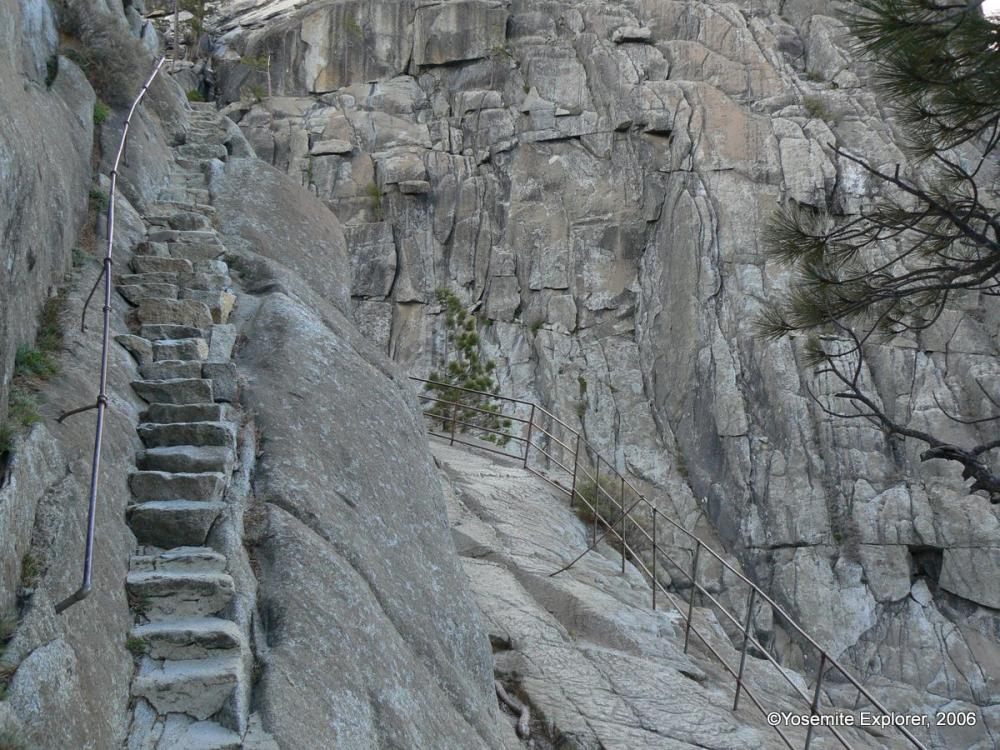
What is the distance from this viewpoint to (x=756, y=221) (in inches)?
979

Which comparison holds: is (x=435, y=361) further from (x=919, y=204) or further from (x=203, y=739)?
(x=203, y=739)

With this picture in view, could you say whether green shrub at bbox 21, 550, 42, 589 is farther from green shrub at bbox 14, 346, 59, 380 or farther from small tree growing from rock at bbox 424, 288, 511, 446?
small tree growing from rock at bbox 424, 288, 511, 446

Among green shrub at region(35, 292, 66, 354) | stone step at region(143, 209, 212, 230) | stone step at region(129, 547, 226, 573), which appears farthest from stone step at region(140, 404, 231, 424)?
stone step at region(143, 209, 212, 230)

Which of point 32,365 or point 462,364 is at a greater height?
point 32,365

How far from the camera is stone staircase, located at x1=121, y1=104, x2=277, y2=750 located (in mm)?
4043

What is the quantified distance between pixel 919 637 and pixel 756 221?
11.0 metres

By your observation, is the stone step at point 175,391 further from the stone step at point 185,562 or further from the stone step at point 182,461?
the stone step at point 185,562

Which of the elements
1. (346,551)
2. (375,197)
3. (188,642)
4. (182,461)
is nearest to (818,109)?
→ (375,197)

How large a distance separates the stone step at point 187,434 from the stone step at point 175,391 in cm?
38

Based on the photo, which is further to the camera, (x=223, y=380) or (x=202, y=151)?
(x=202, y=151)

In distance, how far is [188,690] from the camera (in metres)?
4.05

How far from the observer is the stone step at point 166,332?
6660mm

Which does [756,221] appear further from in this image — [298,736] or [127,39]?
[298,736]

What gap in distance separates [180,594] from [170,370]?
212cm
